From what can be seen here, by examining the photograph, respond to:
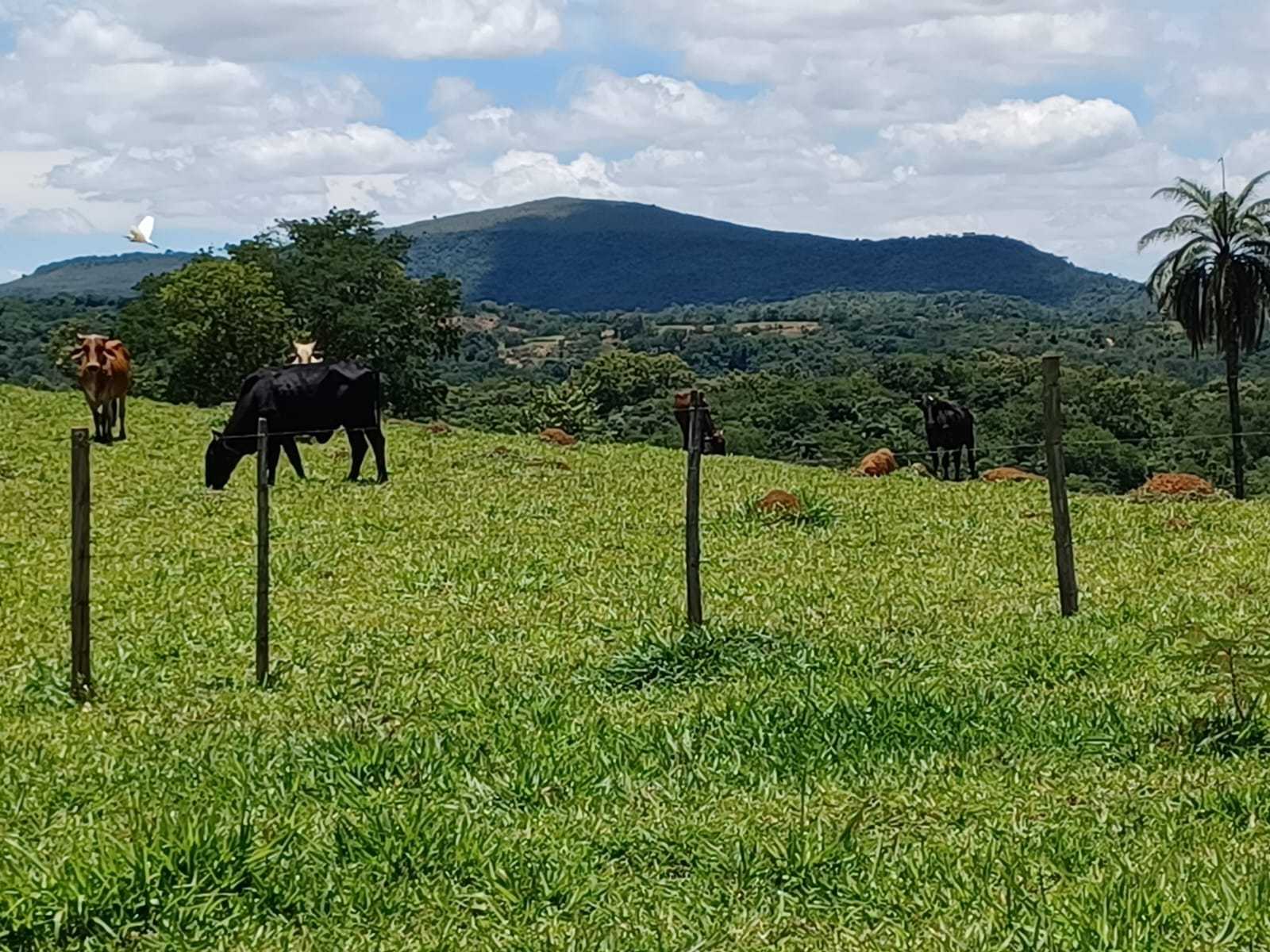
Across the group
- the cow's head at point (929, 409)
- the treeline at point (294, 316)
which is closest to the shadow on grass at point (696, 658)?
the cow's head at point (929, 409)

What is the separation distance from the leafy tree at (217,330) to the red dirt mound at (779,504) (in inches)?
1695

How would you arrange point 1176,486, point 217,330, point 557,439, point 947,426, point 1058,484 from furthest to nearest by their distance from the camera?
point 217,330 → point 557,439 → point 947,426 → point 1176,486 → point 1058,484

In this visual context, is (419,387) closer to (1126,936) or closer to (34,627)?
(34,627)

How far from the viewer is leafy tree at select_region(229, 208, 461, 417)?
215 ft

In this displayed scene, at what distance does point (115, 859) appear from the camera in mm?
6625

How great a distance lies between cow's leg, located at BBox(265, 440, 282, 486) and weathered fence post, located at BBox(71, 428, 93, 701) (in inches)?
449

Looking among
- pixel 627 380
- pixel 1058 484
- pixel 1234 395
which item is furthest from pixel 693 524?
pixel 627 380

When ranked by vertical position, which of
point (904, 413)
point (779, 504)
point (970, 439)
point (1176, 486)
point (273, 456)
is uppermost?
point (904, 413)

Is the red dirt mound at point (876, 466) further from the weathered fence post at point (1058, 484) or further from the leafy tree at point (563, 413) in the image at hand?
the leafy tree at point (563, 413)

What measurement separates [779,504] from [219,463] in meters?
8.36

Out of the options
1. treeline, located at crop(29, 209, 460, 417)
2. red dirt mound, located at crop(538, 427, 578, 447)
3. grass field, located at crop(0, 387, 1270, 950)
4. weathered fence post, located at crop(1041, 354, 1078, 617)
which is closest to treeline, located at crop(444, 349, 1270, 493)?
treeline, located at crop(29, 209, 460, 417)

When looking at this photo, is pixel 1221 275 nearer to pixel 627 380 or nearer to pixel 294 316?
pixel 294 316

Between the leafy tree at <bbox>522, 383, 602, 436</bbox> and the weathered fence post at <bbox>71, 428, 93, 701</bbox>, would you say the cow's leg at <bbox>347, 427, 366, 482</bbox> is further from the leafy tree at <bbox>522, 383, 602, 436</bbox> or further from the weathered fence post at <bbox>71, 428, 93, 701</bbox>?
the leafy tree at <bbox>522, 383, 602, 436</bbox>

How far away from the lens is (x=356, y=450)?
24.6 meters
